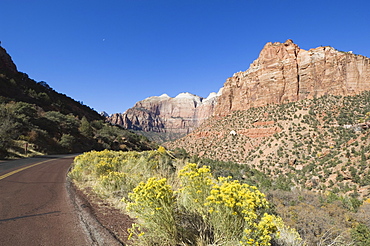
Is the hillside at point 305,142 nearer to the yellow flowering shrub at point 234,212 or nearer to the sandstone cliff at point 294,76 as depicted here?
the sandstone cliff at point 294,76

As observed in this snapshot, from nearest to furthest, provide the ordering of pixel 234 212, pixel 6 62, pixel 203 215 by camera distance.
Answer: pixel 234 212 → pixel 203 215 → pixel 6 62

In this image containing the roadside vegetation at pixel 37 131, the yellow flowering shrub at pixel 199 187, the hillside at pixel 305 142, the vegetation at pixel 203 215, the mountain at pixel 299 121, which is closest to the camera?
the vegetation at pixel 203 215

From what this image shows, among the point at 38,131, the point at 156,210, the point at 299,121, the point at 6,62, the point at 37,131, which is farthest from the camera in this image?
the point at 6,62

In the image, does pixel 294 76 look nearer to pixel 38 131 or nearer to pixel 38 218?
pixel 38 131

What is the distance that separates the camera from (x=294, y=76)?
62.2m

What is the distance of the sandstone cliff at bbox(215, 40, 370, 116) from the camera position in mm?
54281

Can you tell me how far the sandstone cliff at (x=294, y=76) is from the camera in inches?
2137

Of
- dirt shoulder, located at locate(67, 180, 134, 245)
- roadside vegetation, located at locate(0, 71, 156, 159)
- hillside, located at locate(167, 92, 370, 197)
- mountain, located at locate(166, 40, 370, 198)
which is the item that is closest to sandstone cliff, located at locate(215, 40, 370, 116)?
mountain, located at locate(166, 40, 370, 198)

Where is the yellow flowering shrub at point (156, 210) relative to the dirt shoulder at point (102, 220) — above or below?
above

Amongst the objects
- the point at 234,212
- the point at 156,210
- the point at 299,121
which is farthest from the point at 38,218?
the point at 299,121

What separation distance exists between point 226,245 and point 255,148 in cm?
4771

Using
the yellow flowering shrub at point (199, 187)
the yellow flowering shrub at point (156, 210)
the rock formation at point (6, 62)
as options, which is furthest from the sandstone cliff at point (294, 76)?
the rock formation at point (6, 62)

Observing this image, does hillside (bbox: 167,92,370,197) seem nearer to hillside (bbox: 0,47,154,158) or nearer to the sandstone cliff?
the sandstone cliff

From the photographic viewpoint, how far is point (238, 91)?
252 ft
